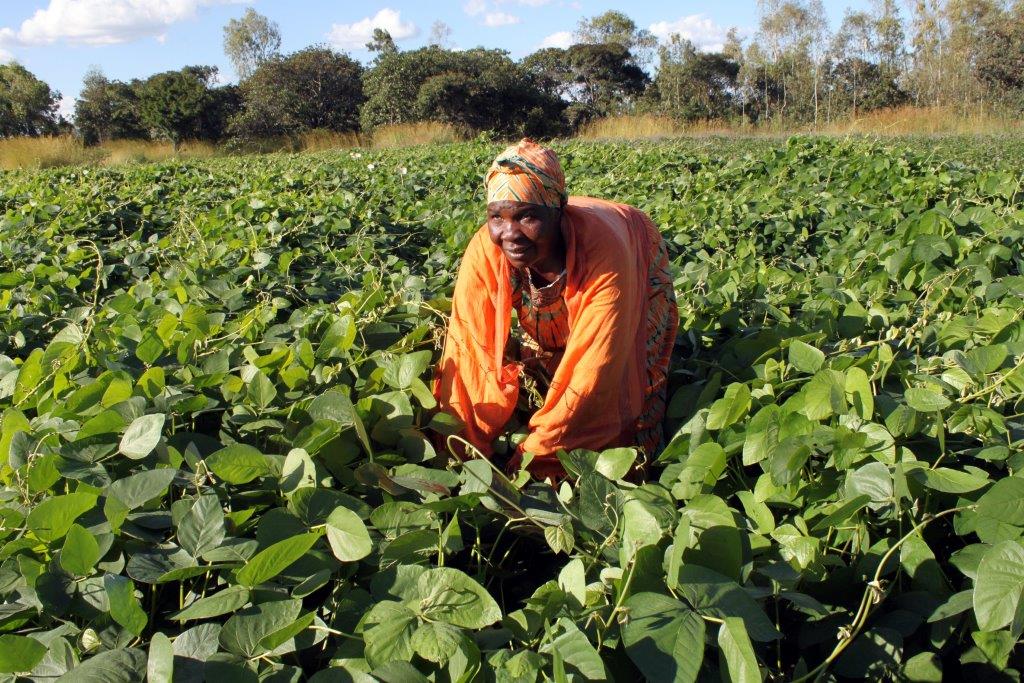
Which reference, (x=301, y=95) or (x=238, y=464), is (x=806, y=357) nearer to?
(x=238, y=464)

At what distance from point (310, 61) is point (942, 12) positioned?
19053 mm

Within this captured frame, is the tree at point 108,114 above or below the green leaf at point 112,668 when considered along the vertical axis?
above

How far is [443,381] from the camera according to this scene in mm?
2213

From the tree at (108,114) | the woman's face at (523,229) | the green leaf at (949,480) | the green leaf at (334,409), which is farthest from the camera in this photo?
the tree at (108,114)

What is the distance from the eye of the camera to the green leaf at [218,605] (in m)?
1.08

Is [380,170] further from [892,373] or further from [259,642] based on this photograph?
[259,642]

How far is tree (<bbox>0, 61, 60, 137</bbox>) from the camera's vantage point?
2920 centimetres

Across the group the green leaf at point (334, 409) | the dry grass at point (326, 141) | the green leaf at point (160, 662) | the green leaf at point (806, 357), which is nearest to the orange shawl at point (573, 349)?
the green leaf at point (806, 357)

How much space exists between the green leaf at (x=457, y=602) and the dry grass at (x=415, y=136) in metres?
13.6

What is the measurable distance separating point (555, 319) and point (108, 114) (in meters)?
31.4

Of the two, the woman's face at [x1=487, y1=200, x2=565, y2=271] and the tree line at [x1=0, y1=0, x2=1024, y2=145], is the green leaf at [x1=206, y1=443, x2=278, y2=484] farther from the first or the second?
the tree line at [x1=0, y1=0, x2=1024, y2=145]

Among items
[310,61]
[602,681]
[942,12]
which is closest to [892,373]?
[602,681]

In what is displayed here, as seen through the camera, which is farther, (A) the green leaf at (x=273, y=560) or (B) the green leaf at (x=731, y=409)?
(B) the green leaf at (x=731, y=409)

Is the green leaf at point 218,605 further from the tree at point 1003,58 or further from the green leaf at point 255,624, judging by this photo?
the tree at point 1003,58
